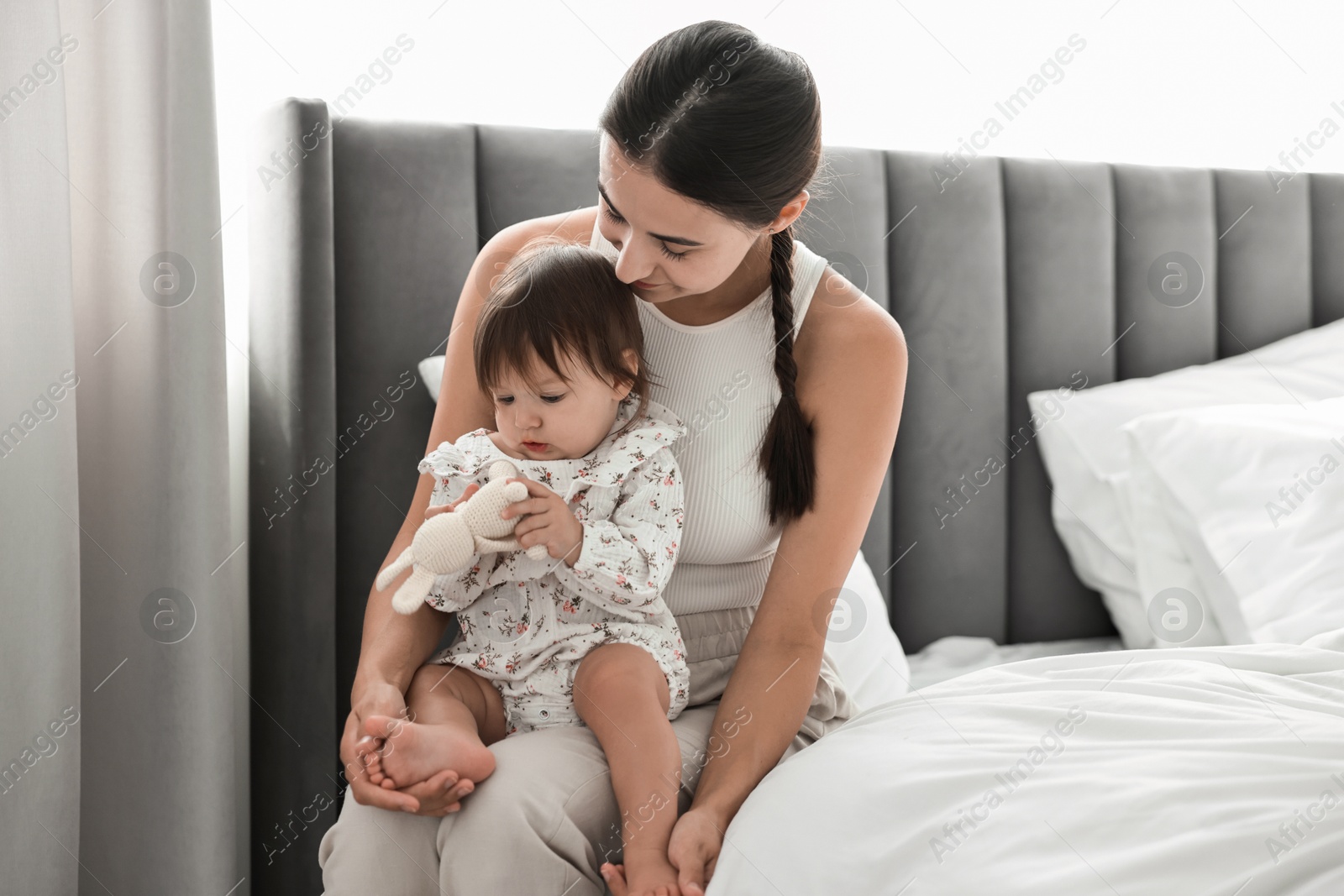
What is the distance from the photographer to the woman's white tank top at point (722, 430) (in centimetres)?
121

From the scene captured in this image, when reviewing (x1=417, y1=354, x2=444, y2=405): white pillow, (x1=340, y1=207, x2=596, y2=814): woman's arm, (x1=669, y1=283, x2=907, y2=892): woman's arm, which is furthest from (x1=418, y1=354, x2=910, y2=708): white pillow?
(x1=669, y1=283, x2=907, y2=892): woman's arm

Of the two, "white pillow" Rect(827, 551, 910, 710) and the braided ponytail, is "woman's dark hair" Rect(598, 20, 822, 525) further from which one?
"white pillow" Rect(827, 551, 910, 710)

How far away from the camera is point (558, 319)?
1057 millimetres

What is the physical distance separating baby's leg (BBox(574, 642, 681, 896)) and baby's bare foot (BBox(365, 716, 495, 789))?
0.12 meters

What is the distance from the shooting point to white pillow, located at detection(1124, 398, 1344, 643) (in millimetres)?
1418

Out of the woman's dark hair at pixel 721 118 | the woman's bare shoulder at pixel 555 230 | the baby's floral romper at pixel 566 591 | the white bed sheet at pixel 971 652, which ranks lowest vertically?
the white bed sheet at pixel 971 652

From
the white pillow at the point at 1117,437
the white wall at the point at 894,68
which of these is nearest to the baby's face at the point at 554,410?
the white wall at the point at 894,68

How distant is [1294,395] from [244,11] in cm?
192

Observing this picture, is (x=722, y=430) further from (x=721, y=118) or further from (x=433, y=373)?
(x=433, y=373)

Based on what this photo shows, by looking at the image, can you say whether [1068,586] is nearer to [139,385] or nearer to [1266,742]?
[1266,742]

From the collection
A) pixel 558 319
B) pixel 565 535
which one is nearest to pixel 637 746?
pixel 565 535

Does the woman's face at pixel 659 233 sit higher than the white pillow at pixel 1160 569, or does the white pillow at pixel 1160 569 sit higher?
the woman's face at pixel 659 233

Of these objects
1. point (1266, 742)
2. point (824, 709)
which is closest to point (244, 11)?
point (824, 709)

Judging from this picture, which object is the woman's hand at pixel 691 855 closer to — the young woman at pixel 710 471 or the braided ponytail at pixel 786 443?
the young woman at pixel 710 471
